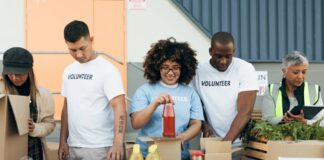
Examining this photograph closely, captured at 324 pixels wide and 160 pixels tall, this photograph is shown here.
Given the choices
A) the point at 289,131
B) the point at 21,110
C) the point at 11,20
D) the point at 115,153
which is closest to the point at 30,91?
the point at 21,110

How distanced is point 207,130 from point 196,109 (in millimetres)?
Result: 176

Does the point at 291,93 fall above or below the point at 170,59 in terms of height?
below

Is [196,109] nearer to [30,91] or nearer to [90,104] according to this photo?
[90,104]

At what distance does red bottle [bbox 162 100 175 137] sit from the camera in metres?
2.39

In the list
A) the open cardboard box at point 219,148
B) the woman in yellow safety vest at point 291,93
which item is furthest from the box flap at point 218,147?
the woman in yellow safety vest at point 291,93

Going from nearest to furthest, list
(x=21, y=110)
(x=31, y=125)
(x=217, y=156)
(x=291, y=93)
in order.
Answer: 1. (x=217, y=156)
2. (x=21, y=110)
3. (x=31, y=125)
4. (x=291, y=93)

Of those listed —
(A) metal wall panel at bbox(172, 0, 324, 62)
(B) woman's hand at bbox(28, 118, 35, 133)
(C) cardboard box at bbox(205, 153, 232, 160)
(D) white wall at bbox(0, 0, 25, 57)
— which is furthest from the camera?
(A) metal wall panel at bbox(172, 0, 324, 62)

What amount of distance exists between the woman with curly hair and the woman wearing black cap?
1.64 ft

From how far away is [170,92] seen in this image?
2.72m

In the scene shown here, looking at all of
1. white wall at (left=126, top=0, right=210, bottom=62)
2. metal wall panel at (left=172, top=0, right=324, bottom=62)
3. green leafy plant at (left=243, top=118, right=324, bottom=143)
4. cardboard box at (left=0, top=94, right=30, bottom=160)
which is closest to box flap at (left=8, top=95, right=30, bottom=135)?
cardboard box at (left=0, top=94, right=30, bottom=160)

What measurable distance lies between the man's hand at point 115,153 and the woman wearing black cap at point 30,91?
0.39m

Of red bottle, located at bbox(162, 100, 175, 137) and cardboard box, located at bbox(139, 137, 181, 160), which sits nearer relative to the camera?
cardboard box, located at bbox(139, 137, 181, 160)

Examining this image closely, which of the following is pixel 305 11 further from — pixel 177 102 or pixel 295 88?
pixel 177 102

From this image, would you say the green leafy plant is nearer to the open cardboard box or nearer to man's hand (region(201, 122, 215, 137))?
the open cardboard box
